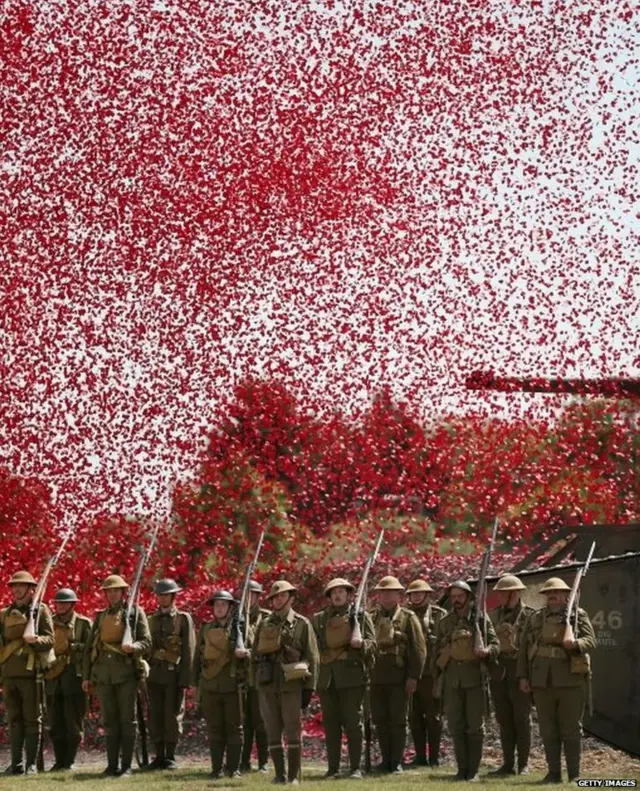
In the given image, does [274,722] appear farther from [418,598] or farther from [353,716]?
[418,598]

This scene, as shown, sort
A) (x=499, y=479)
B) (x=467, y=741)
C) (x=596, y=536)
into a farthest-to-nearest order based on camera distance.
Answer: (x=499, y=479) → (x=596, y=536) → (x=467, y=741)

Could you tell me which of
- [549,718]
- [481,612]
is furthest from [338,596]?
[549,718]

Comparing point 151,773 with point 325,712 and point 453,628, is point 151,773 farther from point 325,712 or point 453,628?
point 453,628

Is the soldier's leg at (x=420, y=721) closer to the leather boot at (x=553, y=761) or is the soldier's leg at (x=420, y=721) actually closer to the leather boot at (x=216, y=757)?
the leather boot at (x=216, y=757)

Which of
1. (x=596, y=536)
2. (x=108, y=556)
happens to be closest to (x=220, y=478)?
(x=108, y=556)

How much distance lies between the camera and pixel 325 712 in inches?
719

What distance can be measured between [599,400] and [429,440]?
4306 mm

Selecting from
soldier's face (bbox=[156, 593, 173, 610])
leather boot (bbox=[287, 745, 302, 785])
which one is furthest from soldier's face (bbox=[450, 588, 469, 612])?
soldier's face (bbox=[156, 593, 173, 610])

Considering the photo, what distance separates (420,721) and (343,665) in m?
2.04

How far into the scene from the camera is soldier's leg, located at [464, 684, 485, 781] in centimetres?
1728

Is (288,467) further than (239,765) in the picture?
Yes

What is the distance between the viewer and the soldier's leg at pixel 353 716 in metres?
18.0

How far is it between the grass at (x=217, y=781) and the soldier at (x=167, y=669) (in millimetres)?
371

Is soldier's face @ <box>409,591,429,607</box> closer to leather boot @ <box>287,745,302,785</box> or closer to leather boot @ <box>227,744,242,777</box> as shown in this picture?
leather boot @ <box>227,744,242,777</box>
